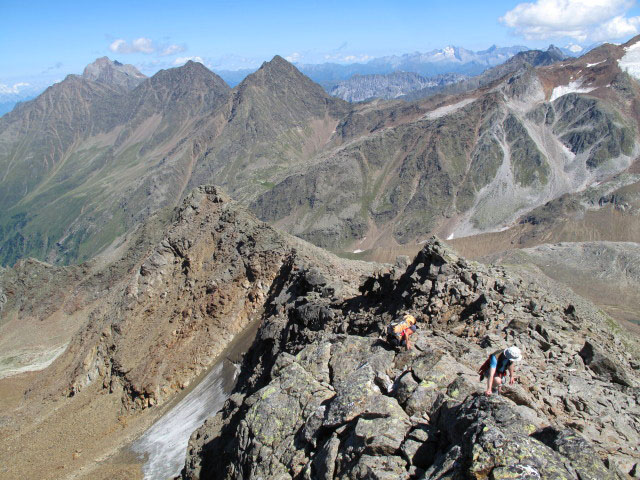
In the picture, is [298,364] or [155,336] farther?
[155,336]

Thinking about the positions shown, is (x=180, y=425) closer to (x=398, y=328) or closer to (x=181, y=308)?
(x=181, y=308)

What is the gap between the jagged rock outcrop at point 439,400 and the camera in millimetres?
11023

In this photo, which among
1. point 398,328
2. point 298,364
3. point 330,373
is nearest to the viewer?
point 398,328

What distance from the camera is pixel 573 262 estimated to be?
104562mm

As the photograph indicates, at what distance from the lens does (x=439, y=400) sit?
1395cm

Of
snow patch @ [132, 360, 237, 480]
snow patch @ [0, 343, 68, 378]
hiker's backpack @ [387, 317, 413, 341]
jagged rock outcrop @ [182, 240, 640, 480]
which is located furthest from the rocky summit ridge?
snow patch @ [0, 343, 68, 378]

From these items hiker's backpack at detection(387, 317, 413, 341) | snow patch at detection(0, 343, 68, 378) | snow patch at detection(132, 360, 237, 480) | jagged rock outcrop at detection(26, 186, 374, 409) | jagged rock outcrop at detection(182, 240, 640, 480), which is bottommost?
snow patch at detection(0, 343, 68, 378)

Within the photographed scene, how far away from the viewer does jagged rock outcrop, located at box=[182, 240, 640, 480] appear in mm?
11023

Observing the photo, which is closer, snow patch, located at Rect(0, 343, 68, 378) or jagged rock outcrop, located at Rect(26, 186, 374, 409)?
jagged rock outcrop, located at Rect(26, 186, 374, 409)

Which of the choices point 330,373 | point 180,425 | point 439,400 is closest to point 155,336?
point 180,425

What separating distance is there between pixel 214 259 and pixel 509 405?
4014cm

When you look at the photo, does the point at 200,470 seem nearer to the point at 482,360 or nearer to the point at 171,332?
the point at 482,360

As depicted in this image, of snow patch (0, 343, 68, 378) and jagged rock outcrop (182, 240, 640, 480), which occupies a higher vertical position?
jagged rock outcrop (182, 240, 640, 480)

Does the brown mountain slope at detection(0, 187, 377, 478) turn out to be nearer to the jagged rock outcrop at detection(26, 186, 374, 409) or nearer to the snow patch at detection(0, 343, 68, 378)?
the jagged rock outcrop at detection(26, 186, 374, 409)
